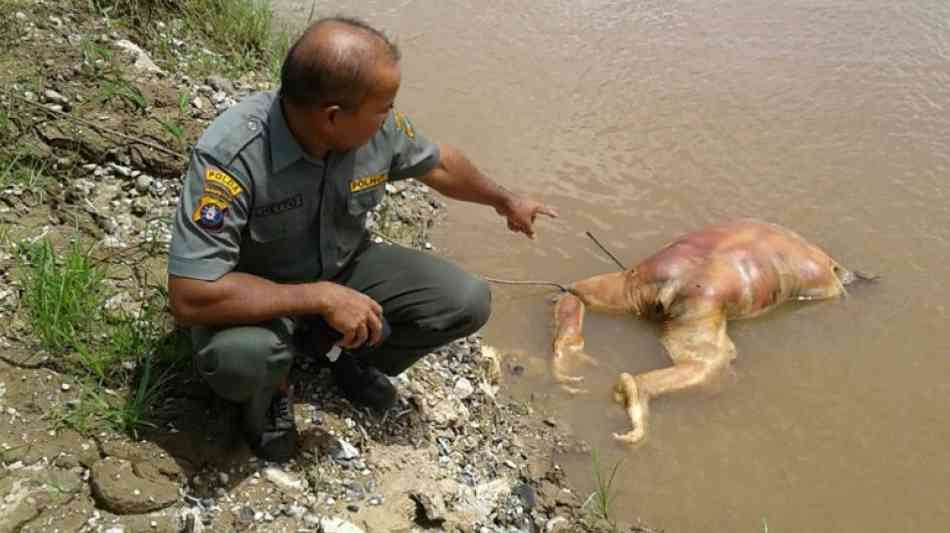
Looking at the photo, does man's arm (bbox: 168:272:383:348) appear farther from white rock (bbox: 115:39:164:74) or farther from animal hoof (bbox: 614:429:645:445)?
white rock (bbox: 115:39:164:74)

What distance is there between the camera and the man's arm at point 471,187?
9.89 feet

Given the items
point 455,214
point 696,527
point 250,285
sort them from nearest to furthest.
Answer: point 250,285
point 696,527
point 455,214

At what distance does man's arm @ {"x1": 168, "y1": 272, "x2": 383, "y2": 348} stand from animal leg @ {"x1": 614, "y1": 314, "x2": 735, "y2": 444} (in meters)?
1.52

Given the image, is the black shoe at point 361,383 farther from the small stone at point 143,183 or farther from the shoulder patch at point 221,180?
the small stone at point 143,183

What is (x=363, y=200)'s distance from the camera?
8.80ft

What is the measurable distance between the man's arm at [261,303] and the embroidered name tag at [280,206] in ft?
0.61

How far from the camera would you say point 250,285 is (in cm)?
232

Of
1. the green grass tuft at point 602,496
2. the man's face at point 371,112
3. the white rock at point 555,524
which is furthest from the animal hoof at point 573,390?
the man's face at point 371,112

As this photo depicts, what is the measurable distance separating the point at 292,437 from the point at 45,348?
0.83 meters

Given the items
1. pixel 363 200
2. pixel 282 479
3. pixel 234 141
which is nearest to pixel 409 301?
pixel 363 200

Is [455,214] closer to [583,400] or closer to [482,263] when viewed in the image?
[482,263]

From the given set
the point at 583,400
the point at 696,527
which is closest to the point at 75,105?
the point at 583,400

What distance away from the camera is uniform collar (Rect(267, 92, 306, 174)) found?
2404 mm

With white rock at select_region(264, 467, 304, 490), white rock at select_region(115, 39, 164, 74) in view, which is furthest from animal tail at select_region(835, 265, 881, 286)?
white rock at select_region(115, 39, 164, 74)
